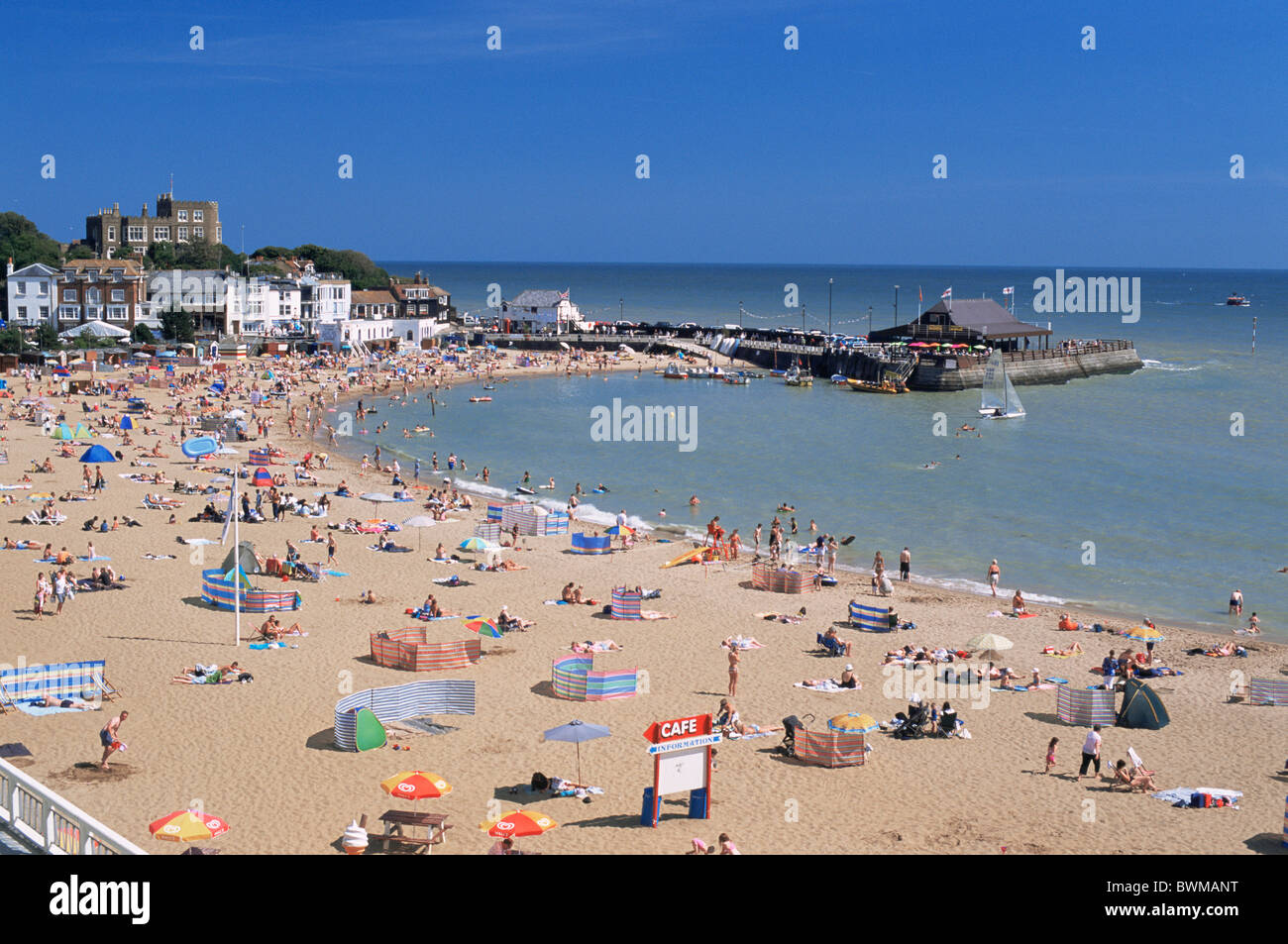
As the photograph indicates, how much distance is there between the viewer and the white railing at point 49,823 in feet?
23.4

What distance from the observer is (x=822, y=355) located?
7562cm

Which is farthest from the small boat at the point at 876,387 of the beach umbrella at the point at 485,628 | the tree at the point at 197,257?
the tree at the point at 197,257

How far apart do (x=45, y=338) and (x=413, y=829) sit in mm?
57128

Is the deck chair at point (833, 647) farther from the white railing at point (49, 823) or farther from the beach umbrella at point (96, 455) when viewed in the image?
the beach umbrella at point (96, 455)

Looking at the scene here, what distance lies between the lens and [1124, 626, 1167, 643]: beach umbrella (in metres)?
19.4

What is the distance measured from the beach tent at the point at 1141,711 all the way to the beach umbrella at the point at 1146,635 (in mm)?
3683

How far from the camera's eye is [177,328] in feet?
220

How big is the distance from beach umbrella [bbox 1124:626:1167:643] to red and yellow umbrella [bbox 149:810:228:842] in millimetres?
Answer: 14737

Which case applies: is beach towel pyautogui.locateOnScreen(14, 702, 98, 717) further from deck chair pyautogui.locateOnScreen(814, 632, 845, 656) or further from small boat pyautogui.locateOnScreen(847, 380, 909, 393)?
small boat pyautogui.locateOnScreen(847, 380, 909, 393)

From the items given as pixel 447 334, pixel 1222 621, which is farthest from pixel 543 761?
pixel 447 334

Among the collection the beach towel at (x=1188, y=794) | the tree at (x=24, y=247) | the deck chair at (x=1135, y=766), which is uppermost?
the tree at (x=24, y=247)

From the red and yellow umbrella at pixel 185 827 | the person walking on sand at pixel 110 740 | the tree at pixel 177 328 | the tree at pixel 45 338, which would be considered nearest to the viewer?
the red and yellow umbrella at pixel 185 827

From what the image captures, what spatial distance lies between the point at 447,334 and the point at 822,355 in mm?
26704

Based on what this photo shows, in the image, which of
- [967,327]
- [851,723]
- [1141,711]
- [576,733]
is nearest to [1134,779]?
[1141,711]
